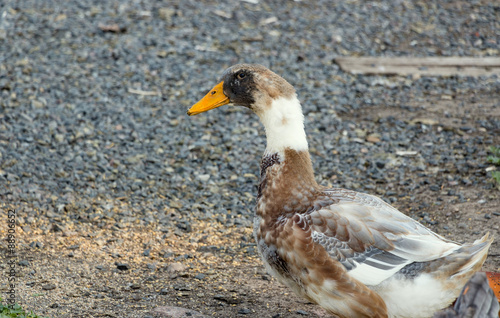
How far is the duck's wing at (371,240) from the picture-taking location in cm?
393

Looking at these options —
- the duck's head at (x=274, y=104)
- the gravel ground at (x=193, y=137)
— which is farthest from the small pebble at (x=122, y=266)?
the duck's head at (x=274, y=104)

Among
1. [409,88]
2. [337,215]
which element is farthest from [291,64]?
[337,215]

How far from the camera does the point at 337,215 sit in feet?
13.6

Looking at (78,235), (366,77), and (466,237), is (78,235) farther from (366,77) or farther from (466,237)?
(366,77)

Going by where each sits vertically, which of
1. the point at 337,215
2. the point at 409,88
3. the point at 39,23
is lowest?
the point at 39,23

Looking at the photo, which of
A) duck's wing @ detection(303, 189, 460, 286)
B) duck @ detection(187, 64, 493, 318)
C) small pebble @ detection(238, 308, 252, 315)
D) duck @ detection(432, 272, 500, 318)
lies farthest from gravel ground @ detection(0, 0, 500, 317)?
duck @ detection(432, 272, 500, 318)

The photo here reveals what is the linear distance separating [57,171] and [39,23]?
4.38 metres

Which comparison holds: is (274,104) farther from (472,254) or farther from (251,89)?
(472,254)

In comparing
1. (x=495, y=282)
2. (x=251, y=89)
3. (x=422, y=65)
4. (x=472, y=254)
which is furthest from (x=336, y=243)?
(x=422, y=65)

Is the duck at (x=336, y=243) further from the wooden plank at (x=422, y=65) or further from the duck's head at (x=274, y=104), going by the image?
the wooden plank at (x=422, y=65)

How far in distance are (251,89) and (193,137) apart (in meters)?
3.18

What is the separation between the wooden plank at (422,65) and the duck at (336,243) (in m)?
5.20

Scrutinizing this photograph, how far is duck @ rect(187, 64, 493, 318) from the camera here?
12.8ft

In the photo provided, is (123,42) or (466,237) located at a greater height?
(466,237)
